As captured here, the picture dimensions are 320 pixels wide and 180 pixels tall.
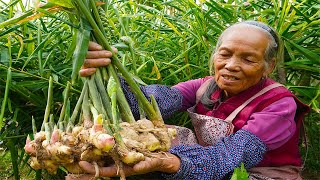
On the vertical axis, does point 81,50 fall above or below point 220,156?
above

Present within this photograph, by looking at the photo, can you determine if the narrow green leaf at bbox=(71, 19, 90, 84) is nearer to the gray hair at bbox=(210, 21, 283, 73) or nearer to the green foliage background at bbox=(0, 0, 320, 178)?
the green foliage background at bbox=(0, 0, 320, 178)

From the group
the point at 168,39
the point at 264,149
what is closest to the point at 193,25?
the point at 168,39

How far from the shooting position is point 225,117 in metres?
1.36

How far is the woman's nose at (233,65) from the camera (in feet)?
4.19

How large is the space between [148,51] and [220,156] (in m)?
0.71

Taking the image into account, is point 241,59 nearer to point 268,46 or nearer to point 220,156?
point 268,46

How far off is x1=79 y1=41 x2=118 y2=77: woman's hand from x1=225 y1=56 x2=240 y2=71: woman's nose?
390mm

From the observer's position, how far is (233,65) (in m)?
1.28

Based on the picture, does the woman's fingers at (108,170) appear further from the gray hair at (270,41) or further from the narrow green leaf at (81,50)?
the gray hair at (270,41)

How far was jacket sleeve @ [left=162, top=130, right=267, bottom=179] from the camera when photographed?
1.08 meters

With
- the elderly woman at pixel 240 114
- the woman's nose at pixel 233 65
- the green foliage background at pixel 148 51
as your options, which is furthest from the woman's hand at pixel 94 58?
the woman's nose at pixel 233 65

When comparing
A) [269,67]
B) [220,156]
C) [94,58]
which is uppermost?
[94,58]

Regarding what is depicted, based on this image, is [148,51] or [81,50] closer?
[81,50]

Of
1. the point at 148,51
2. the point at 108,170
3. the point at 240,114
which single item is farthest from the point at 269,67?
the point at 108,170
